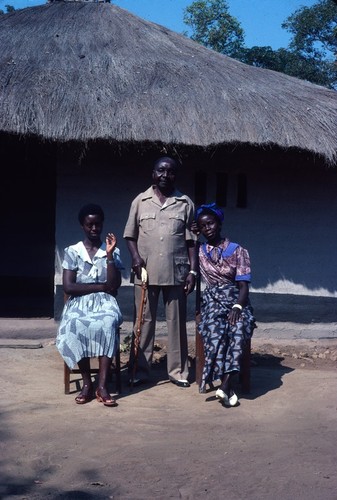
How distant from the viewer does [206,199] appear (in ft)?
22.7

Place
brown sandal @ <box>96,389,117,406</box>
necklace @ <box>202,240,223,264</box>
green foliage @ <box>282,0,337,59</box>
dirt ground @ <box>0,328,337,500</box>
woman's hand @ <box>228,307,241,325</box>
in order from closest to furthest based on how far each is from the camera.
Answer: dirt ground @ <box>0,328,337,500</box>, brown sandal @ <box>96,389,117,406</box>, woman's hand @ <box>228,307,241,325</box>, necklace @ <box>202,240,223,264</box>, green foliage @ <box>282,0,337,59</box>

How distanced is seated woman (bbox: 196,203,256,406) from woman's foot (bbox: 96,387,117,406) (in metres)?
0.70

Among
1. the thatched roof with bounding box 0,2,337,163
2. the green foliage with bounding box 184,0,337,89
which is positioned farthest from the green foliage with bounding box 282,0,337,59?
the thatched roof with bounding box 0,2,337,163

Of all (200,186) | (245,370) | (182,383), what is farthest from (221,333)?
(200,186)

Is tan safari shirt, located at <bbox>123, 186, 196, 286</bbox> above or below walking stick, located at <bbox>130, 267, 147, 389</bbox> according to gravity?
above

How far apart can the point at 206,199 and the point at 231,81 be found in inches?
50.1

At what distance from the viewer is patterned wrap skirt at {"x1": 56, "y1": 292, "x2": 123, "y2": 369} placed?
15.9ft

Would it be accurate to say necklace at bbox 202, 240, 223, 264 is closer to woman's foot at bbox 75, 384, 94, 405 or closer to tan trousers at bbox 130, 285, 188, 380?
tan trousers at bbox 130, 285, 188, 380

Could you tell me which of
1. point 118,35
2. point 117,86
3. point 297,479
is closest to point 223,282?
point 297,479

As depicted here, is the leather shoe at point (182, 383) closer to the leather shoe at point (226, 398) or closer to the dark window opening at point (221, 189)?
the leather shoe at point (226, 398)

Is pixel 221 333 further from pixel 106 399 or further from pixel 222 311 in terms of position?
pixel 106 399

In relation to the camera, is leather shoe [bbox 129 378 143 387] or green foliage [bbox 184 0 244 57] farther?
green foliage [bbox 184 0 244 57]

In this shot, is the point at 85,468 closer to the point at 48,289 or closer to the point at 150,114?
the point at 150,114

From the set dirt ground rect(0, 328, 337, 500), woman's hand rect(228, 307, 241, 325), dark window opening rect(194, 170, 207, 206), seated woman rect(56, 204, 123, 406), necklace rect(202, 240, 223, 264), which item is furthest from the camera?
dark window opening rect(194, 170, 207, 206)
